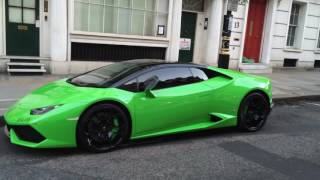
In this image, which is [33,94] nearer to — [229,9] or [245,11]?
[229,9]

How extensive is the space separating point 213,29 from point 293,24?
5194 millimetres

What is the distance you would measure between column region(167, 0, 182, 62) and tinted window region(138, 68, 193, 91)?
282 inches

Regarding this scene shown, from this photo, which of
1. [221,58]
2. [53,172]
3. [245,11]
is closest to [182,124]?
[53,172]

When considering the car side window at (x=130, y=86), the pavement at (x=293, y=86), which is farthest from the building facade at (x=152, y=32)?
the car side window at (x=130, y=86)

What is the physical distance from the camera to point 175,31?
13.0 meters

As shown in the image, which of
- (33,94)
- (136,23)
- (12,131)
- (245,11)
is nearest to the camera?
(12,131)

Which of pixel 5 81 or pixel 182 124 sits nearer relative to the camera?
pixel 182 124

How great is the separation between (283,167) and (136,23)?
865cm

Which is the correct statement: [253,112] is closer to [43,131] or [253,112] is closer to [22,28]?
[43,131]

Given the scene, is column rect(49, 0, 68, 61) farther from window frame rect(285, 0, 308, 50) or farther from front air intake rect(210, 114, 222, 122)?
window frame rect(285, 0, 308, 50)

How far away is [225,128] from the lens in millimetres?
6805

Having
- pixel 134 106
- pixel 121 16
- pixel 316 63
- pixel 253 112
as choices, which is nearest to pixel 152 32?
pixel 121 16

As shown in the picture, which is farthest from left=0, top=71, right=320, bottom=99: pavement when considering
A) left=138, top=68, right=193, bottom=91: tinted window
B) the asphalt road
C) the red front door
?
left=138, top=68, right=193, bottom=91: tinted window

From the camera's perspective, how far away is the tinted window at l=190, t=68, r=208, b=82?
6.03 m
